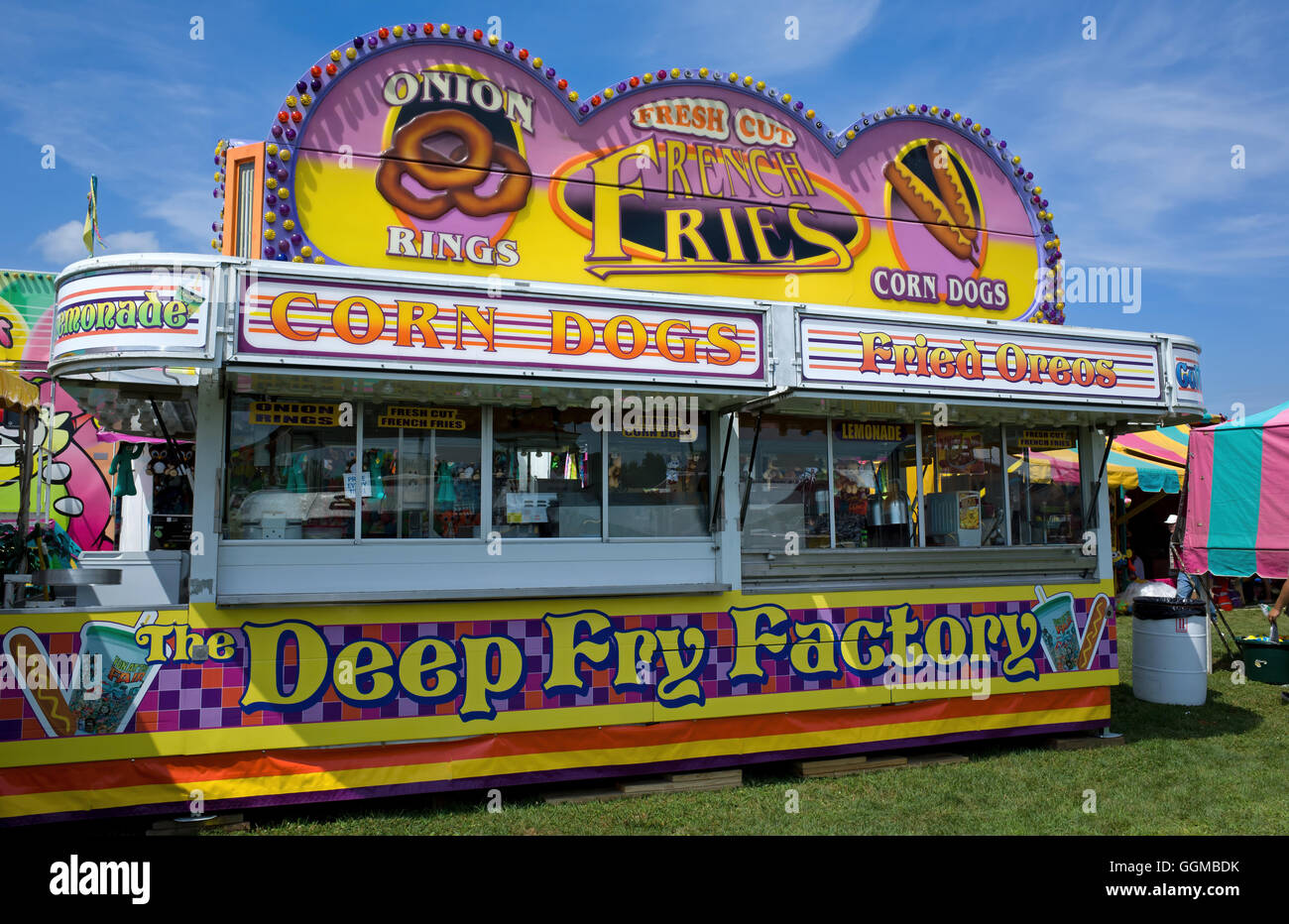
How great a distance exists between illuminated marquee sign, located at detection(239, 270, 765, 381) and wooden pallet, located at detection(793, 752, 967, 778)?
3.15 metres

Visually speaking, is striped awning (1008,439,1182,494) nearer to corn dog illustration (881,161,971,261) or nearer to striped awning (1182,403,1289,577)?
striped awning (1182,403,1289,577)

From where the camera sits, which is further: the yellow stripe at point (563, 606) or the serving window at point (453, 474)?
the serving window at point (453, 474)

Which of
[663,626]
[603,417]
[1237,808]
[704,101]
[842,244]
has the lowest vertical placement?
[1237,808]

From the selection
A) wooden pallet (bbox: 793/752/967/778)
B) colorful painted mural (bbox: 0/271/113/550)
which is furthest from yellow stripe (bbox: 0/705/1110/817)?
colorful painted mural (bbox: 0/271/113/550)

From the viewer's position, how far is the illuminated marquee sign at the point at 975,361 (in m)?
6.61

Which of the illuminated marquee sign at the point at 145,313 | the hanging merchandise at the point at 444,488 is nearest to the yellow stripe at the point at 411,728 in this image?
the hanging merchandise at the point at 444,488

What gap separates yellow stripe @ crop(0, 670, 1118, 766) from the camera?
214 inches

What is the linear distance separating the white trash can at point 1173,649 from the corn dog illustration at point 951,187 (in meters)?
4.35

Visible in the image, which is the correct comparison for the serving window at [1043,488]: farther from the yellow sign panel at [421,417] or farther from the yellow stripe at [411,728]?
the yellow sign panel at [421,417]

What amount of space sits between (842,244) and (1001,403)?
2.31 metres
